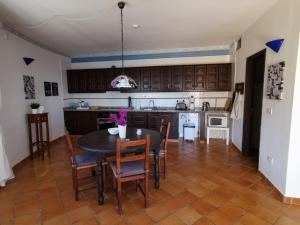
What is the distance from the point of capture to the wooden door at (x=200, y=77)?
15.9 feet

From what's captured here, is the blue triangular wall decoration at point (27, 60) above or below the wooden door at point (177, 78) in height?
above

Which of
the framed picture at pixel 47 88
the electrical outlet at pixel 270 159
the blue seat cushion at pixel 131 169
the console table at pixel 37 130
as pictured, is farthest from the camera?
the framed picture at pixel 47 88

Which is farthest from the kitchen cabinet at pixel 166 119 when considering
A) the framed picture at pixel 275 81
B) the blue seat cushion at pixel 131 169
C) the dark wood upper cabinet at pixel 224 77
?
the blue seat cushion at pixel 131 169

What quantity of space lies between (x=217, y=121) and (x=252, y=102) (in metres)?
1.03

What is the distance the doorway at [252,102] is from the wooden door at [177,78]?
1811mm

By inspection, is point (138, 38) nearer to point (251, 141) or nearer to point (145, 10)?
point (145, 10)

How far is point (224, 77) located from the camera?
476cm

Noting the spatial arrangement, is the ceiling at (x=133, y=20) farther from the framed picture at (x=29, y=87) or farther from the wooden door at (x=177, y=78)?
the framed picture at (x=29, y=87)

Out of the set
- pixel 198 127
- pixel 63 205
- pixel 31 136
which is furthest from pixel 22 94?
pixel 198 127

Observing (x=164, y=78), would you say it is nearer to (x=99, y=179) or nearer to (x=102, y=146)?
(x=102, y=146)

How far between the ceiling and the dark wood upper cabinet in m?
0.64

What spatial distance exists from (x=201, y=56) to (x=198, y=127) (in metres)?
2.07

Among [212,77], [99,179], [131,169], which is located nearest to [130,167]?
[131,169]

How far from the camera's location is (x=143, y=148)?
207 centimetres
